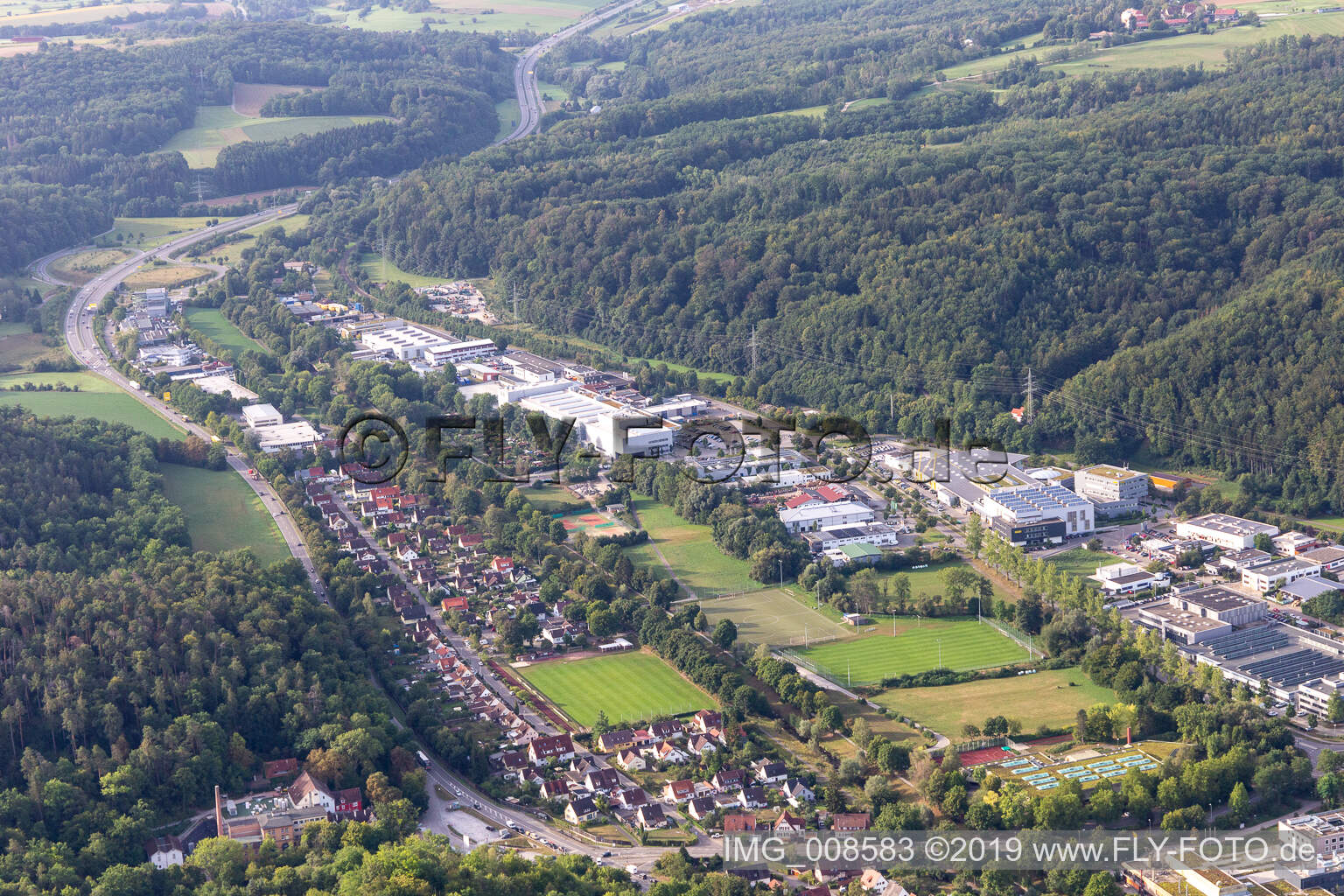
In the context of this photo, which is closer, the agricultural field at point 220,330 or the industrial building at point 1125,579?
the industrial building at point 1125,579

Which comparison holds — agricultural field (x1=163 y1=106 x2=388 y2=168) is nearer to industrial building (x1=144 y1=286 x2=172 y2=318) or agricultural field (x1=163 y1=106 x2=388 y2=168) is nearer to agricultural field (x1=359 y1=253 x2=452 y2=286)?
agricultural field (x1=359 y1=253 x2=452 y2=286)

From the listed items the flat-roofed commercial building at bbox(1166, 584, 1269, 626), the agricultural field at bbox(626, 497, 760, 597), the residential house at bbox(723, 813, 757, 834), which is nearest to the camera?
the residential house at bbox(723, 813, 757, 834)

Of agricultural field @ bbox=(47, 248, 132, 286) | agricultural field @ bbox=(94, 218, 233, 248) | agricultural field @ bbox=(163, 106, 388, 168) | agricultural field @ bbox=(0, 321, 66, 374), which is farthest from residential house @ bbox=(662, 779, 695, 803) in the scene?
agricultural field @ bbox=(163, 106, 388, 168)

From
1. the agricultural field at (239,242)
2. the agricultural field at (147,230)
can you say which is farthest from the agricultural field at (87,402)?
the agricultural field at (147,230)

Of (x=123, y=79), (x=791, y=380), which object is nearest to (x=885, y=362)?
(x=791, y=380)

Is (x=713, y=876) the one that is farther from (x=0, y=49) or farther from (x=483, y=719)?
(x=0, y=49)

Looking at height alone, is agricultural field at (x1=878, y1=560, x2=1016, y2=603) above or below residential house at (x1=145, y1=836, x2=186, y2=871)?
below

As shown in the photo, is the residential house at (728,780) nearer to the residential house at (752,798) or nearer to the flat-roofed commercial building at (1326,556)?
the residential house at (752,798)
